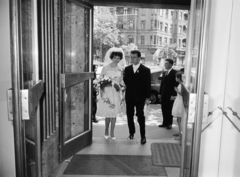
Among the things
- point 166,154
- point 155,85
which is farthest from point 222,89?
point 155,85

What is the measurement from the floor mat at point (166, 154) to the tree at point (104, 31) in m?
9.99

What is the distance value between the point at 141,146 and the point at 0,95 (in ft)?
8.47

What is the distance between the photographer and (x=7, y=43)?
6.68 ft

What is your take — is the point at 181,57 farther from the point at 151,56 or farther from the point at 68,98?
the point at 68,98

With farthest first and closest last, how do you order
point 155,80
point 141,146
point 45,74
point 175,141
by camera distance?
point 155,80
point 175,141
point 141,146
point 45,74

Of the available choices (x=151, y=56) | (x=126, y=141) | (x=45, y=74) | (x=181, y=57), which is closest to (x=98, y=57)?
(x=151, y=56)

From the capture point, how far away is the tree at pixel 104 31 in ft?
44.9

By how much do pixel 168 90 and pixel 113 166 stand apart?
7.57 ft

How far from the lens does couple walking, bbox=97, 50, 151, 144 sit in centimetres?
396

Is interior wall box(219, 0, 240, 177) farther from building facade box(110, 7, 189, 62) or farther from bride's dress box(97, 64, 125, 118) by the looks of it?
building facade box(110, 7, 189, 62)

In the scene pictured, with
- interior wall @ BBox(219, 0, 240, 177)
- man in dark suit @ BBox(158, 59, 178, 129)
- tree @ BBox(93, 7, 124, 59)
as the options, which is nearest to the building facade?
tree @ BBox(93, 7, 124, 59)

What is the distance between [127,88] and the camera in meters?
4.09

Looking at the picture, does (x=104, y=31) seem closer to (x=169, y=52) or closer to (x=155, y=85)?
(x=169, y=52)

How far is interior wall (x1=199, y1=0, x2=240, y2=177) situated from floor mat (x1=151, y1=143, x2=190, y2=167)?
1.34m
